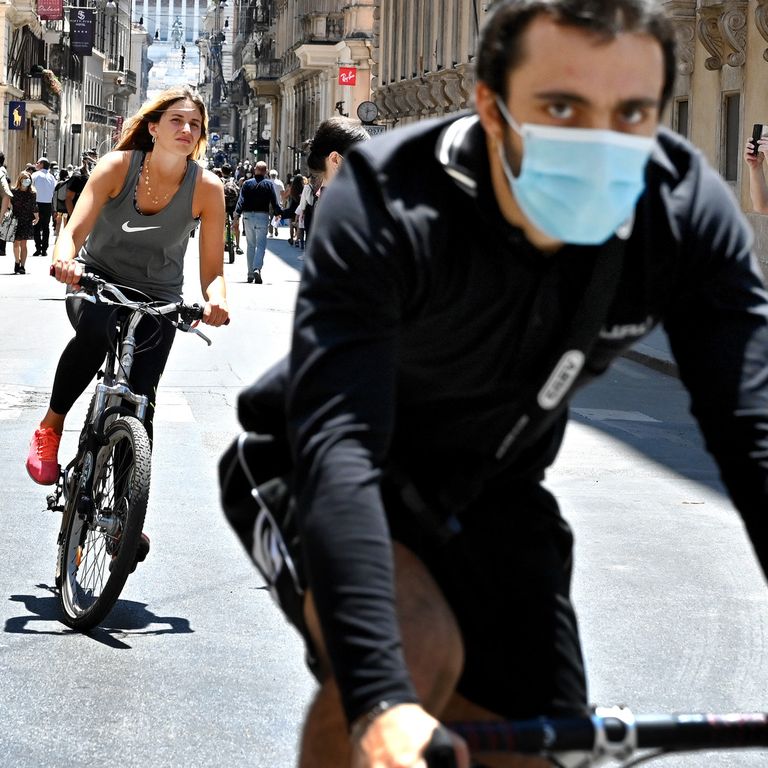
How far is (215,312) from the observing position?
6035mm

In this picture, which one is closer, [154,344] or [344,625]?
[344,625]

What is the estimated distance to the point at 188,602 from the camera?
6.28 metres

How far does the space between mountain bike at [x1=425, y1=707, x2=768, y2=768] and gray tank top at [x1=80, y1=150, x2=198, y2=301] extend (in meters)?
4.31

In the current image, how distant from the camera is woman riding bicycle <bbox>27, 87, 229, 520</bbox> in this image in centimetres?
604

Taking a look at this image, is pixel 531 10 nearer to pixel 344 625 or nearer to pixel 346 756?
pixel 344 625

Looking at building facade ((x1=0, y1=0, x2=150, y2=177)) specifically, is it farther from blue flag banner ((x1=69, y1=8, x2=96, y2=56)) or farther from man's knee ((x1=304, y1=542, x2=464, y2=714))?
man's knee ((x1=304, y1=542, x2=464, y2=714))

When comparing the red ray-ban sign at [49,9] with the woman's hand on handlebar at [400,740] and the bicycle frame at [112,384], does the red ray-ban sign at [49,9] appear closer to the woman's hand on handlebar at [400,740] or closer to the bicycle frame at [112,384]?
the bicycle frame at [112,384]

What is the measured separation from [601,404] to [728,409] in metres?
11.1

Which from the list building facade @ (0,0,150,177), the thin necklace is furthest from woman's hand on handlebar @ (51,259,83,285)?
building facade @ (0,0,150,177)

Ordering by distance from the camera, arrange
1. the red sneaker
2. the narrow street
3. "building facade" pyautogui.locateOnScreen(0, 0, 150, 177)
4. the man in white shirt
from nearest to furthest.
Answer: the narrow street, the red sneaker, the man in white shirt, "building facade" pyautogui.locateOnScreen(0, 0, 150, 177)

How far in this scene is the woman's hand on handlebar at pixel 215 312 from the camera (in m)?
6.00

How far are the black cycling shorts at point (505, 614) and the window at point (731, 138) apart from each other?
933 inches

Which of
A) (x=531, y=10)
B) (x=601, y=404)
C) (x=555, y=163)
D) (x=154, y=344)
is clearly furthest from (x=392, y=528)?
(x=601, y=404)

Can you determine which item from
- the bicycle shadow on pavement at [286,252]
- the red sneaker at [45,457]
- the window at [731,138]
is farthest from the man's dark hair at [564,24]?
the bicycle shadow on pavement at [286,252]
